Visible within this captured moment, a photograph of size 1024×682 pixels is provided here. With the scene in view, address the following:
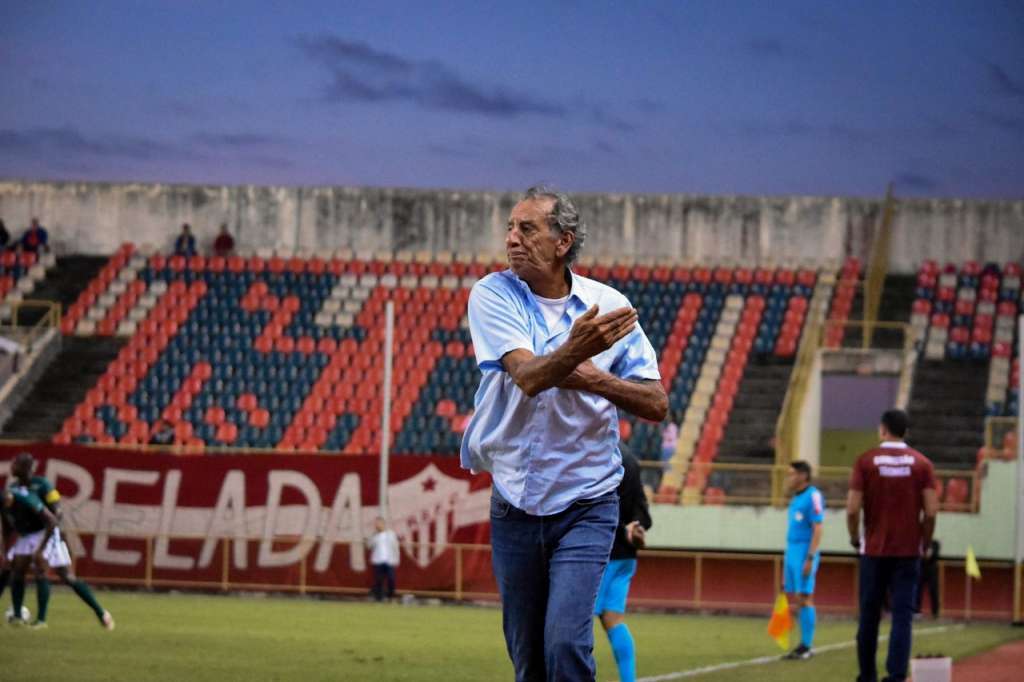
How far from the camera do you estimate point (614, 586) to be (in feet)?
39.3

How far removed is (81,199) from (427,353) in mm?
12041

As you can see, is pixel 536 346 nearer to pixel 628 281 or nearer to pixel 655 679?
pixel 655 679

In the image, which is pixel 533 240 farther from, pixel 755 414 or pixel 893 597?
pixel 755 414

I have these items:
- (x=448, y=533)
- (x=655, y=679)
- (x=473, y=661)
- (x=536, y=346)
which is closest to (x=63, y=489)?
(x=448, y=533)

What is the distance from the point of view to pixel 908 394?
34.5 m

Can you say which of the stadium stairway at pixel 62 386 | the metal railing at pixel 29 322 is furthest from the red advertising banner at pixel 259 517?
the metal railing at pixel 29 322

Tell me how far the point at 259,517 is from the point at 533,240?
21.8 meters

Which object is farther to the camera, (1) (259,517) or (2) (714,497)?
(2) (714,497)

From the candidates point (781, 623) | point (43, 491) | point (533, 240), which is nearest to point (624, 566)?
point (781, 623)

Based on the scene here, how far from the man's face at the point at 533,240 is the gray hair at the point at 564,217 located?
0.06ft

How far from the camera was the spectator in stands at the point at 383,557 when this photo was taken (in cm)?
2666

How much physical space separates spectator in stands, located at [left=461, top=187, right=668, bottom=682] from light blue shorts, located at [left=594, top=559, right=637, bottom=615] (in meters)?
5.21

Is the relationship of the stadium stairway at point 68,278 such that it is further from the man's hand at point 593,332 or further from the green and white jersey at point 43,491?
the man's hand at point 593,332

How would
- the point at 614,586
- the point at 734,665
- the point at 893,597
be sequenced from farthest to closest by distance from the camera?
1. the point at 734,665
2. the point at 614,586
3. the point at 893,597
